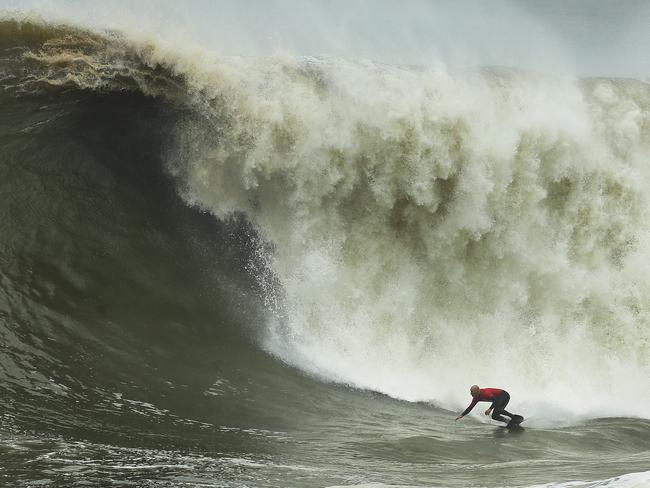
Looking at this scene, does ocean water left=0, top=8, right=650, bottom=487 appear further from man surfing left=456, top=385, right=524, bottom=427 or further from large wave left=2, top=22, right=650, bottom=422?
man surfing left=456, top=385, right=524, bottom=427

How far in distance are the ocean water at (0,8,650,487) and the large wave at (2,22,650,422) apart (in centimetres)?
3

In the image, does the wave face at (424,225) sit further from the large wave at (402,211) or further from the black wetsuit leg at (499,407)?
the black wetsuit leg at (499,407)

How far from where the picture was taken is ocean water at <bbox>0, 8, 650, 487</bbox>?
7434 mm

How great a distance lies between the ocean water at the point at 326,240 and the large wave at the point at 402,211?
34 millimetres

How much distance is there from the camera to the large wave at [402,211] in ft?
31.2

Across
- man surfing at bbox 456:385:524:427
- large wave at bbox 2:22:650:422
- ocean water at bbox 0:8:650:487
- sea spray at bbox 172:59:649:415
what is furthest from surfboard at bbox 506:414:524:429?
sea spray at bbox 172:59:649:415

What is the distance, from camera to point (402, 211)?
10227 mm

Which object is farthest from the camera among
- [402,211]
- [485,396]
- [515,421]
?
[402,211]

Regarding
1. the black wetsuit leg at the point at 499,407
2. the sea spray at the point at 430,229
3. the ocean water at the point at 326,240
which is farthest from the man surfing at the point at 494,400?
the sea spray at the point at 430,229

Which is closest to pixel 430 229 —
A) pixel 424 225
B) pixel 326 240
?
pixel 424 225

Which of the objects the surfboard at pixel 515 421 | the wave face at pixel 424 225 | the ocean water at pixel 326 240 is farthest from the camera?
the wave face at pixel 424 225

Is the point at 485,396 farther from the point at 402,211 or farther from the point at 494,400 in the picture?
the point at 402,211

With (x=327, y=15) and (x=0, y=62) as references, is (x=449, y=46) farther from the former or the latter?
(x=0, y=62)

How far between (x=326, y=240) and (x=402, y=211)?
130cm
